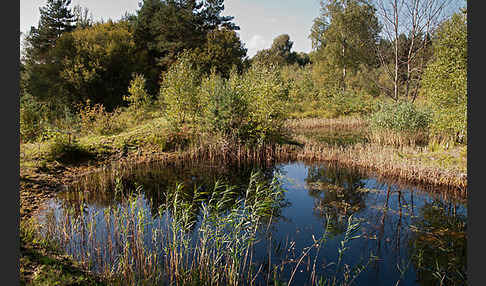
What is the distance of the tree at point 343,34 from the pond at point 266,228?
22.2m

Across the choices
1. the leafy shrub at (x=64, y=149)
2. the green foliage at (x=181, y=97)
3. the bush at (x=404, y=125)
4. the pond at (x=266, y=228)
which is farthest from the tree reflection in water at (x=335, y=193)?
the leafy shrub at (x=64, y=149)

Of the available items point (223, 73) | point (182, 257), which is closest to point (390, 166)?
point (182, 257)

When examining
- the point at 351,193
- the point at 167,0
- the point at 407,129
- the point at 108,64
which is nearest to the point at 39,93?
the point at 108,64

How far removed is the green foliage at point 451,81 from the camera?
1000cm

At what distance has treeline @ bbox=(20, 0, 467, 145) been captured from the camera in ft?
40.1

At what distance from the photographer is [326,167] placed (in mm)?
11250

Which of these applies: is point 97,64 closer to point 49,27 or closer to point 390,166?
point 49,27

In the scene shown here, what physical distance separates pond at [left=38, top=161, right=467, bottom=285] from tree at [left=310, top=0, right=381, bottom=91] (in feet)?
72.7

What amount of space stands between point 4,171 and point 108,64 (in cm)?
2256

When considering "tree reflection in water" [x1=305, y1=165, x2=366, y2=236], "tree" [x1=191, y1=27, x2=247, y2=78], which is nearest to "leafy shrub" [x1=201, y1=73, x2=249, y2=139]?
"tree reflection in water" [x1=305, y1=165, x2=366, y2=236]

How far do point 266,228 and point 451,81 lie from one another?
31.4ft

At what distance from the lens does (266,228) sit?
20.6 ft

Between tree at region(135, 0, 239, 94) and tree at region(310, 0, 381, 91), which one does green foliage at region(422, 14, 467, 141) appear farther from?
tree at region(135, 0, 239, 94)

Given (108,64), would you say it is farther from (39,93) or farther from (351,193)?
(351,193)
